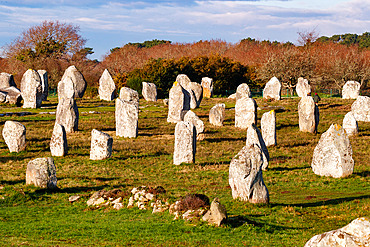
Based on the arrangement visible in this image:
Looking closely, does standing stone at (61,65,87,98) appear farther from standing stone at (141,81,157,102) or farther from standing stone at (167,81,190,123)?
standing stone at (167,81,190,123)

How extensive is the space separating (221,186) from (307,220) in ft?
17.1

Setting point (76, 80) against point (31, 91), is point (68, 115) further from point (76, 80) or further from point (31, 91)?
point (76, 80)

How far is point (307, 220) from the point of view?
12.5 meters

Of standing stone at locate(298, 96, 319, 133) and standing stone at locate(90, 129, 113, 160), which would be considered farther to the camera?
standing stone at locate(298, 96, 319, 133)

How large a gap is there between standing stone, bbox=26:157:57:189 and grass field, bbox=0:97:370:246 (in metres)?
Answer: 0.30

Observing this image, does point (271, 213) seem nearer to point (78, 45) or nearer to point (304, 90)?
point (304, 90)

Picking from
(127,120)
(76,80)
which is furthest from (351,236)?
(76,80)

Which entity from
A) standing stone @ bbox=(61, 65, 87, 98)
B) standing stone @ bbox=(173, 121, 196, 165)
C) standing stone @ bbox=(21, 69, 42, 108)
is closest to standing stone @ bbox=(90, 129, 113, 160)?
standing stone @ bbox=(173, 121, 196, 165)

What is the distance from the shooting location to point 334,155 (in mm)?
18531

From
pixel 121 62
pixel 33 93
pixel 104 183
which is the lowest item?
pixel 104 183

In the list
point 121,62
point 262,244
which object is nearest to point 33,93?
point 262,244

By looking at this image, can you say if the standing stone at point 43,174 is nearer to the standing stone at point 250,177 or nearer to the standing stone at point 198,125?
the standing stone at point 250,177

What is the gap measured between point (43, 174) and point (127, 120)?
1203cm

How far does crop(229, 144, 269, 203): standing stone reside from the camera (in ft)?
46.4
